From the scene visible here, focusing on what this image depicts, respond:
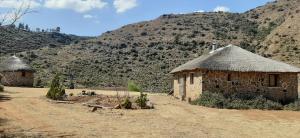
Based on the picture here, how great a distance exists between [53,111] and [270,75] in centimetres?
1325

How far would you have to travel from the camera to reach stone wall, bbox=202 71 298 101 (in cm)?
2784

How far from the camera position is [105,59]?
65500mm

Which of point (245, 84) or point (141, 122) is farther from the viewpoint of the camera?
point (245, 84)

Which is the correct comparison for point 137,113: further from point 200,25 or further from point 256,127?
point 200,25

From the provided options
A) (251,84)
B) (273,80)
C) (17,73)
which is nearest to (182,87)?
(251,84)

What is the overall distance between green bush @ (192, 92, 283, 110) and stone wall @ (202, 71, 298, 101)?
1.58ft

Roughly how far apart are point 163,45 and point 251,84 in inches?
1642

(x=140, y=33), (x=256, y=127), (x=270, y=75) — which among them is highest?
(x=140, y=33)

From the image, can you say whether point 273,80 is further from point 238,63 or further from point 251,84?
point 238,63

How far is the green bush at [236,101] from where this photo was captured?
26.2 meters

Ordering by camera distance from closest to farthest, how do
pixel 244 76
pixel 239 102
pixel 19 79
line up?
1. pixel 239 102
2. pixel 244 76
3. pixel 19 79

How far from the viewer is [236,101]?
26703 mm

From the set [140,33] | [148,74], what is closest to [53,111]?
[148,74]

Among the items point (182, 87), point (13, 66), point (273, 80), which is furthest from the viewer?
point (13, 66)
